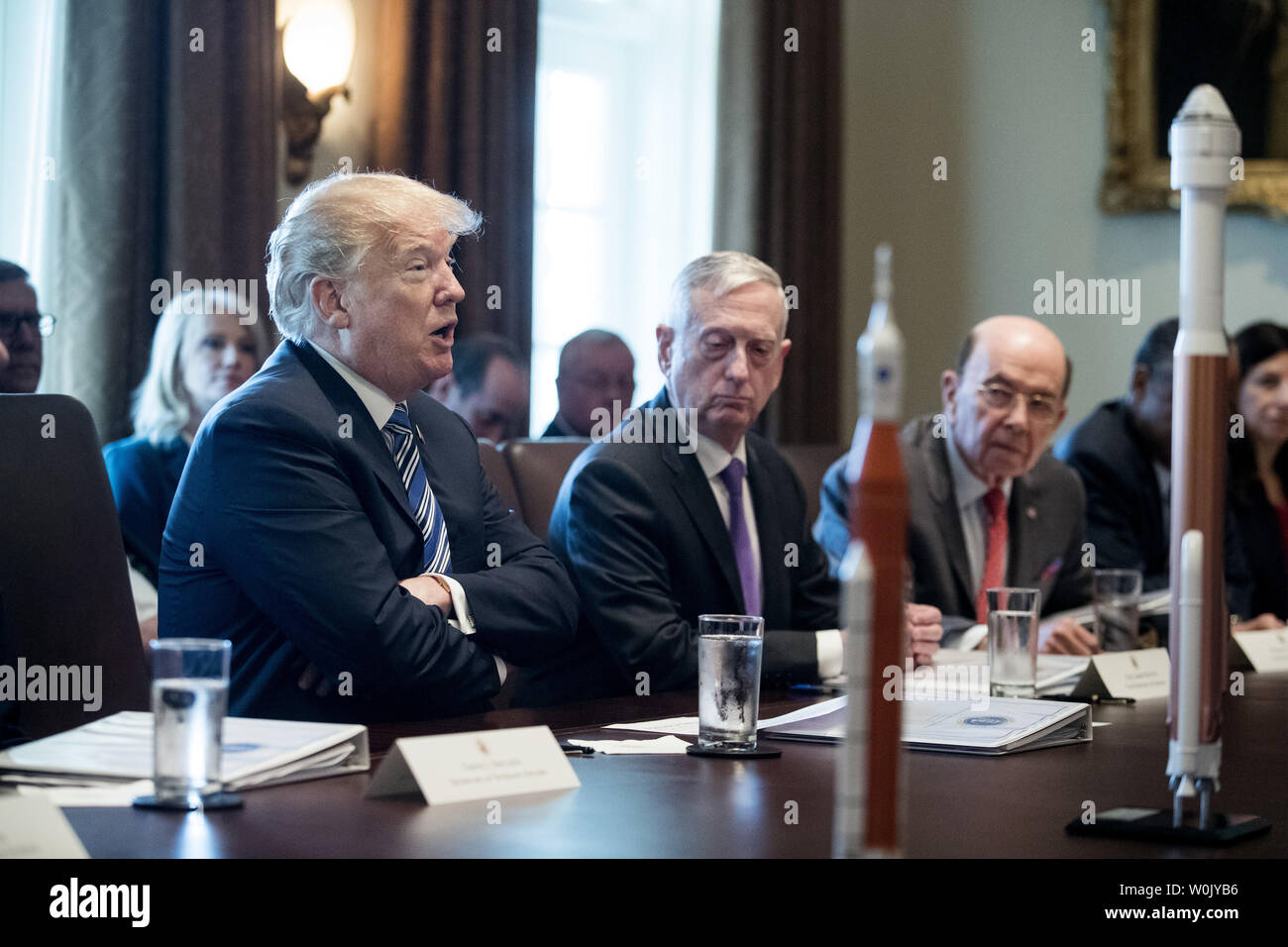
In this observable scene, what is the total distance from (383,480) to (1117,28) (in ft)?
14.7

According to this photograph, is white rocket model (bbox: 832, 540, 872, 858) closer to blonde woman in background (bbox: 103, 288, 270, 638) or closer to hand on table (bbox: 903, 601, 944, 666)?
hand on table (bbox: 903, 601, 944, 666)

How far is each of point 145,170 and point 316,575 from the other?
2496 millimetres

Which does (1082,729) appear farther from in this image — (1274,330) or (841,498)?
(1274,330)

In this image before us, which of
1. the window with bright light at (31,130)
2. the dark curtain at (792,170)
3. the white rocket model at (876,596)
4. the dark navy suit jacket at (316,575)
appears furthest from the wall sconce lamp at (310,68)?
the white rocket model at (876,596)

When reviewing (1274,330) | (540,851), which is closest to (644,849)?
(540,851)

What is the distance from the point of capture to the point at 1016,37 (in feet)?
20.1

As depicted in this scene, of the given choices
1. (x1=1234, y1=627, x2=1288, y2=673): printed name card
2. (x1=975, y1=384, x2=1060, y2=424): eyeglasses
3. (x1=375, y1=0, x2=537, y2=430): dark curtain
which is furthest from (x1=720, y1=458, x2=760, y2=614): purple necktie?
(x1=375, y1=0, x2=537, y2=430): dark curtain

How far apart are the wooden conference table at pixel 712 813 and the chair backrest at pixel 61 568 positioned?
561 mm

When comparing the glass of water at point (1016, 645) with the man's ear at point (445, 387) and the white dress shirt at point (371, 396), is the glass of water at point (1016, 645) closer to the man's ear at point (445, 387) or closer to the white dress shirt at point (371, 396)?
the white dress shirt at point (371, 396)

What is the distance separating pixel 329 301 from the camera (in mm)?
2471

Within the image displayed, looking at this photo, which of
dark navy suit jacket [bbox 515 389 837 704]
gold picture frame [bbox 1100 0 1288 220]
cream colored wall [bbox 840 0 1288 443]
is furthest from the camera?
cream colored wall [bbox 840 0 1288 443]

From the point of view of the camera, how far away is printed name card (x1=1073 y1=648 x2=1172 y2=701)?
235 centimetres

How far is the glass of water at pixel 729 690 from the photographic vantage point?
5.52 ft

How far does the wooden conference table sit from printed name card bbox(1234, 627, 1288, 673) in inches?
44.0
